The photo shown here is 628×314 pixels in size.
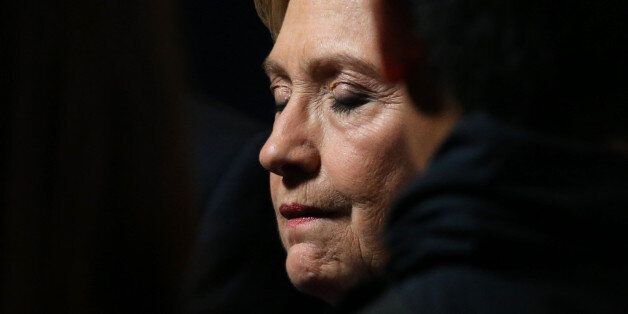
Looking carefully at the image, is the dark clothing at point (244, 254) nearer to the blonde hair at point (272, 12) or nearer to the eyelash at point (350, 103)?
the blonde hair at point (272, 12)

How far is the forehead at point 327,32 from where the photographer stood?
857 mm

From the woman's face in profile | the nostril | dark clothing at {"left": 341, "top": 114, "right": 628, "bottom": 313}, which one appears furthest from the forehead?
dark clothing at {"left": 341, "top": 114, "right": 628, "bottom": 313}

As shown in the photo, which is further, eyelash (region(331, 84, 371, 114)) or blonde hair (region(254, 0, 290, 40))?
blonde hair (region(254, 0, 290, 40))

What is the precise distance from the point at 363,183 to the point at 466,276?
0.25 m

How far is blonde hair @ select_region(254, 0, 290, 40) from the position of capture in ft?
3.50

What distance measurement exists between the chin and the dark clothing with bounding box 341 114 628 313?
0.24m

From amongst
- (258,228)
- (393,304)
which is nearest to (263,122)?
(258,228)

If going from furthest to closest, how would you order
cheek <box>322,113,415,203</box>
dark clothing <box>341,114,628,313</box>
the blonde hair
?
the blonde hair
cheek <box>322,113,415,203</box>
dark clothing <box>341,114,628,313</box>

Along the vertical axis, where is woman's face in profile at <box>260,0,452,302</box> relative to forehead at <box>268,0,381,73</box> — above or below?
below

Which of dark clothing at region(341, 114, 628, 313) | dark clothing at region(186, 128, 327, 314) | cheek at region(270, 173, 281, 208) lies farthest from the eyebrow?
dark clothing at region(186, 128, 327, 314)

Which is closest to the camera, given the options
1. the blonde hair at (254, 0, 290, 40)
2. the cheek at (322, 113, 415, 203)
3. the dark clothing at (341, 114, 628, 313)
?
the dark clothing at (341, 114, 628, 313)

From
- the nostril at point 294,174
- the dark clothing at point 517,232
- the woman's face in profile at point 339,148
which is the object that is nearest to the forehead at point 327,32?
the woman's face in profile at point 339,148

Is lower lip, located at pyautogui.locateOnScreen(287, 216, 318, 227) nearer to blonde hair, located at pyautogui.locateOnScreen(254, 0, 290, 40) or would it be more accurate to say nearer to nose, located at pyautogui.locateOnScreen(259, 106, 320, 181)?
nose, located at pyautogui.locateOnScreen(259, 106, 320, 181)

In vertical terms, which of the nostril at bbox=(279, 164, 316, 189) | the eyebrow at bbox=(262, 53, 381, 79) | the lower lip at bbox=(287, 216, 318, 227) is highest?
the eyebrow at bbox=(262, 53, 381, 79)
